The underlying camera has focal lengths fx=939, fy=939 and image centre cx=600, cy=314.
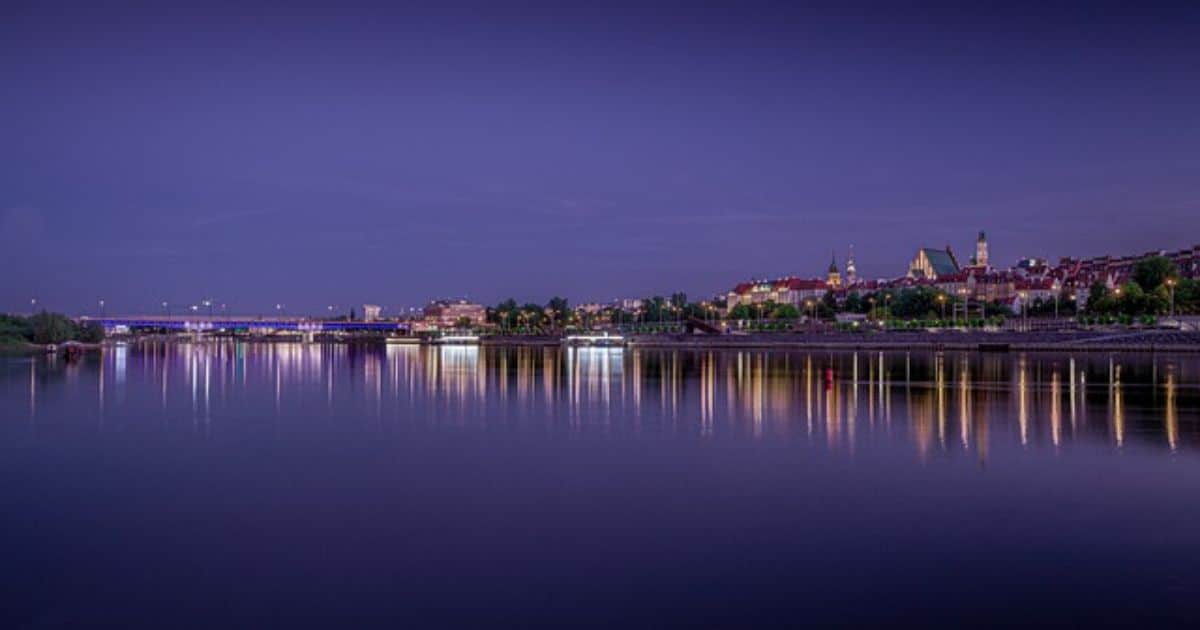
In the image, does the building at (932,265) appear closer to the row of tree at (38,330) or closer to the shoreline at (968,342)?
the shoreline at (968,342)

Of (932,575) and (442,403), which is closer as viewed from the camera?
(932,575)

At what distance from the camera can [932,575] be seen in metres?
8.40

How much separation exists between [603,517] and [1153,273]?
10470cm

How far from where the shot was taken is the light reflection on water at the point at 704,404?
60.1ft

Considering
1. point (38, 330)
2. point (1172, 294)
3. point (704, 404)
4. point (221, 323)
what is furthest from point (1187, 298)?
point (221, 323)

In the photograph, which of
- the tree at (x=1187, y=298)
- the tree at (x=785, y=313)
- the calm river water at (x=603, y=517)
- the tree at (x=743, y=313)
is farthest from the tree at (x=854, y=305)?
the calm river water at (x=603, y=517)

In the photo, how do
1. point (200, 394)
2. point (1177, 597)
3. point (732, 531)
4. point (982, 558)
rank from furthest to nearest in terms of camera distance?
point (200, 394) → point (732, 531) → point (982, 558) → point (1177, 597)

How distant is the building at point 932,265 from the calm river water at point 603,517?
173093 mm

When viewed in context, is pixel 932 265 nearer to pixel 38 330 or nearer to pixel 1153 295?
pixel 1153 295

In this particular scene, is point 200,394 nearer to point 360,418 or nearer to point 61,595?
point 360,418

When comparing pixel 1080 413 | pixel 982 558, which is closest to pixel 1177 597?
pixel 982 558

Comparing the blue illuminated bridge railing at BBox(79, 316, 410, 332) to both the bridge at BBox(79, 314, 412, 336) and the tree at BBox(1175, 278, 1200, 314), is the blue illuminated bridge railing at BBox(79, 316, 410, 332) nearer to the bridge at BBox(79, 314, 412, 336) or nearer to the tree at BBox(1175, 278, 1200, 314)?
the bridge at BBox(79, 314, 412, 336)

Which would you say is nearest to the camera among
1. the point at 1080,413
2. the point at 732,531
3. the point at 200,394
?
the point at 732,531

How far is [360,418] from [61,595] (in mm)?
14077
